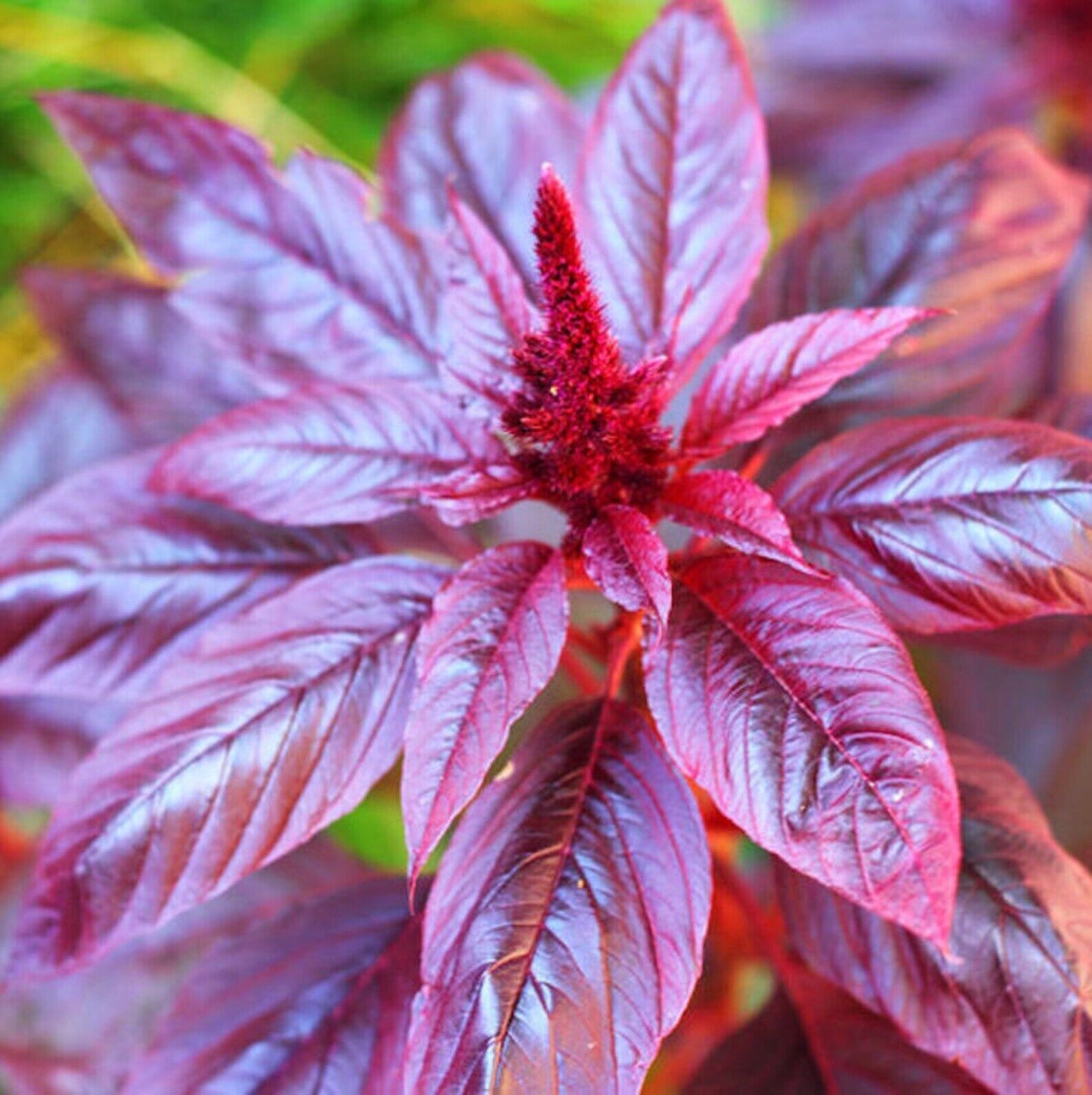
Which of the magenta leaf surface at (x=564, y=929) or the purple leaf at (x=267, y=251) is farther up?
the purple leaf at (x=267, y=251)

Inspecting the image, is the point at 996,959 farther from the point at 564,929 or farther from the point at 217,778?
the point at 217,778

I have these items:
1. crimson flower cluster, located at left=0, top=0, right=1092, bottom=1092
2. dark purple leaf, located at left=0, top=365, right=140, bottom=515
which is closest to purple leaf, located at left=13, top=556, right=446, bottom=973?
crimson flower cluster, located at left=0, top=0, right=1092, bottom=1092

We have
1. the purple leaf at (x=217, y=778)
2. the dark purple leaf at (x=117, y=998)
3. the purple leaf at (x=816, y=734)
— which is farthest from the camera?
the dark purple leaf at (x=117, y=998)

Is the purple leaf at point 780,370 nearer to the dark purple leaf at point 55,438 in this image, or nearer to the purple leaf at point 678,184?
the purple leaf at point 678,184

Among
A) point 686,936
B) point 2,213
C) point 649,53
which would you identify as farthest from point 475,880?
point 2,213

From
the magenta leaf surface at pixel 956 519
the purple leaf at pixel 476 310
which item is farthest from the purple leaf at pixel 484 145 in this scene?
the magenta leaf surface at pixel 956 519

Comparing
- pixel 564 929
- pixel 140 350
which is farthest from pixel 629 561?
pixel 140 350
